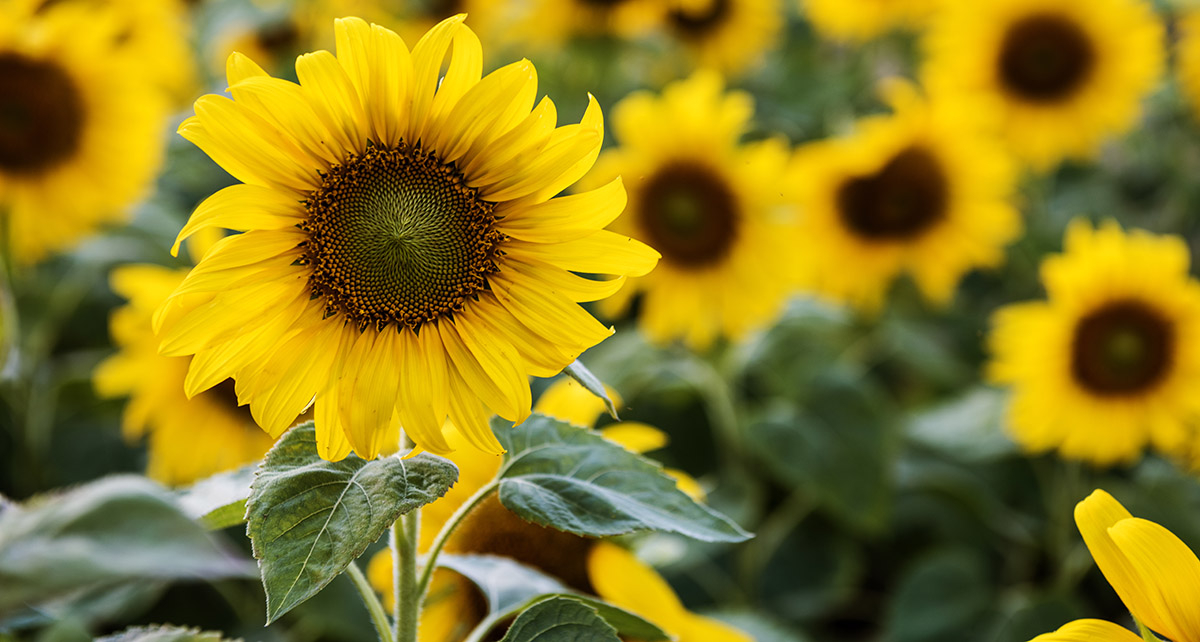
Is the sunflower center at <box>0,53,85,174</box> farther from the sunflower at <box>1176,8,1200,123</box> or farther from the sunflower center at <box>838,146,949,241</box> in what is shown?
the sunflower at <box>1176,8,1200,123</box>

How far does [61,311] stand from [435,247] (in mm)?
1301

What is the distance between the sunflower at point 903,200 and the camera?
1.69 m

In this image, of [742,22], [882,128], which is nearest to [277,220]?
[882,128]

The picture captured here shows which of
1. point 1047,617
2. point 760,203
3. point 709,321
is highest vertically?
point 760,203

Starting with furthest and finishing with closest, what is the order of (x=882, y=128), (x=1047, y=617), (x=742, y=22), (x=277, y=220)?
(x=742, y=22), (x=882, y=128), (x=1047, y=617), (x=277, y=220)

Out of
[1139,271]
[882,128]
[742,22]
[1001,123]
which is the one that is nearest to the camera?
[1139,271]

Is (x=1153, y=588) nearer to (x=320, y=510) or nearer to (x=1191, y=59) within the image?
(x=320, y=510)

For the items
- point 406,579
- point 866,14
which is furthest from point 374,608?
point 866,14

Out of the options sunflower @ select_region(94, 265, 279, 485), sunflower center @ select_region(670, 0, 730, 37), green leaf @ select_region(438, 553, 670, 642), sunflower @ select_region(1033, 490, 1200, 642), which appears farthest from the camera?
sunflower center @ select_region(670, 0, 730, 37)

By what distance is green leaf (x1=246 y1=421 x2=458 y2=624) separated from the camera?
52cm

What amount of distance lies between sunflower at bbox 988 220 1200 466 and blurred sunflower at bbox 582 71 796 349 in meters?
0.37

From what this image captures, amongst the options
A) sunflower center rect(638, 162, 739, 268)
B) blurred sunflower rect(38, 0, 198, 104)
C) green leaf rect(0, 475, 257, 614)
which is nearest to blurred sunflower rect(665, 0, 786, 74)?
sunflower center rect(638, 162, 739, 268)

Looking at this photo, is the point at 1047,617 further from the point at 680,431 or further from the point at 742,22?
the point at 742,22

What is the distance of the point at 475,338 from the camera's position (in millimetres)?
627
